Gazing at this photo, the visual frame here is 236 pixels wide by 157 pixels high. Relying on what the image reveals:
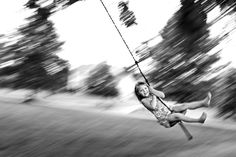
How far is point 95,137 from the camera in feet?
7.52

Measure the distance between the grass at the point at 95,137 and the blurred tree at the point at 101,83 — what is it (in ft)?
0.94

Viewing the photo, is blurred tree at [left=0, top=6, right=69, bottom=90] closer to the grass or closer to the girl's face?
the grass

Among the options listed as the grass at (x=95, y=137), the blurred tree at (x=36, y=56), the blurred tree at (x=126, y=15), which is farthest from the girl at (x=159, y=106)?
the blurred tree at (x=126, y=15)

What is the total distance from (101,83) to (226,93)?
90 cm

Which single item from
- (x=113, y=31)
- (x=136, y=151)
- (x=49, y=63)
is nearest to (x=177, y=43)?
(x=113, y=31)

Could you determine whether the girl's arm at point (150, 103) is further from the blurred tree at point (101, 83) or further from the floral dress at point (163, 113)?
the blurred tree at point (101, 83)

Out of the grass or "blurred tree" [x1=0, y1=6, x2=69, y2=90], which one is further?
"blurred tree" [x1=0, y1=6, x2=69, y2=90]

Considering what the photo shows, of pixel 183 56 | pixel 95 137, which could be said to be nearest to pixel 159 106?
pixel 95 137

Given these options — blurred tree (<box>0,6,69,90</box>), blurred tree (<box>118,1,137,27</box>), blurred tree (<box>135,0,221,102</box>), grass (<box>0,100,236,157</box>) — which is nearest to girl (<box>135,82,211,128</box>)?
grass (<box>0,100,236,157</box>)

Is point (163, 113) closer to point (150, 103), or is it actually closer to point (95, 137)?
point (150, 103)

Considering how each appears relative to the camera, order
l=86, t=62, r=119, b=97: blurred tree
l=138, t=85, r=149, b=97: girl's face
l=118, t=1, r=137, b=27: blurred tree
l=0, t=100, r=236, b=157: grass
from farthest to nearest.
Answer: l=118, t=1, r=137, b=27: blurred tree
l=86, t=62, r=119, b=97: blurred tree
l=0, t=100, r=236, b=157: grass
l=138, t=85, r=149, b=97: girl's face

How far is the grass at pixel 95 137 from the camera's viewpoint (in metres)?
2.15

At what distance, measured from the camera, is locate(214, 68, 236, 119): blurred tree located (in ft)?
8.39

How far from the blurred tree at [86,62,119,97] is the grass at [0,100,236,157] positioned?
285 mm
